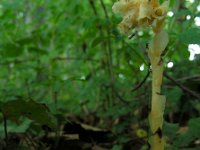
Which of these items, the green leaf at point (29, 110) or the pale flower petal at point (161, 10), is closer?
the pale flower petal at point (161, 10)

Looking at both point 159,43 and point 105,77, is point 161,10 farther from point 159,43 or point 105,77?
point 105,77

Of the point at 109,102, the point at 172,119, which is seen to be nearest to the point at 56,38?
the point at 109,102

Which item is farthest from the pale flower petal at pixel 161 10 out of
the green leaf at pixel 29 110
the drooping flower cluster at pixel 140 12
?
the green leaf at pixel 29 110

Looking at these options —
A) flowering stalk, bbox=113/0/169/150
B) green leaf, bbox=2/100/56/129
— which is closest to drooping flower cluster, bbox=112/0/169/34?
flowering stalk, bbox=113/0/169/150

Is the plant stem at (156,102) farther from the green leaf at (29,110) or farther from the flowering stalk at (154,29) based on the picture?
the green leaf at (29,110)

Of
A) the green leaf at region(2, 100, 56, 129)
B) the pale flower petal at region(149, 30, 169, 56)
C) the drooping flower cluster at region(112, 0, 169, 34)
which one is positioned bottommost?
the green leaf at region(2, 100, 56, 129)

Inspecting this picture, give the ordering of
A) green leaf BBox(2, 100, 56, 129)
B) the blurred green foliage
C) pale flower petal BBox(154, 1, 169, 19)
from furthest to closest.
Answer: the blurred green foliage → green leaf BBox(2, 100, 56, 129) → pale flower petal BBox(154, 1, 169, 19)

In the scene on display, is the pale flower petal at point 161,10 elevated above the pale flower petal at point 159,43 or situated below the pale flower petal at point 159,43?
above

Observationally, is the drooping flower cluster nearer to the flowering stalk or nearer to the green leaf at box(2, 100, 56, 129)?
the flowering stalk

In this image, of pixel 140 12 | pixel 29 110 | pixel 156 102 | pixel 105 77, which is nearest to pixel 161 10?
pixel 140 12
